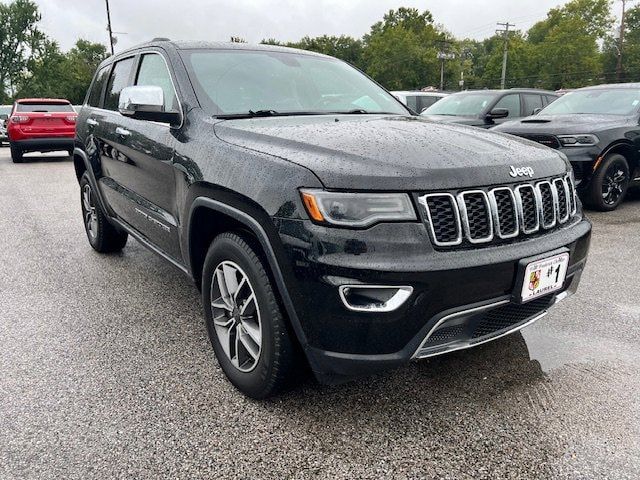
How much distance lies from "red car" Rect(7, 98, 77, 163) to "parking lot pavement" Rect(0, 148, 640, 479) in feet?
35.3

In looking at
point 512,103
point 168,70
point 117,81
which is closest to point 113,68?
point 117,81

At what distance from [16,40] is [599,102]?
66078 millimetres

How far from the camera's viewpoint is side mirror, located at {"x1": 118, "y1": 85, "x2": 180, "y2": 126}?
272 centimetres

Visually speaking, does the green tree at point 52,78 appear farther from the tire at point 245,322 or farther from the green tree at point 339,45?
the tire at point 245,322

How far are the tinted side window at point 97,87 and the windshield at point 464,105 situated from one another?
20.4 feet

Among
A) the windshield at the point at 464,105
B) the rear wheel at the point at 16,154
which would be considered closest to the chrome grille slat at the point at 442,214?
the windshield at the point at 464,105

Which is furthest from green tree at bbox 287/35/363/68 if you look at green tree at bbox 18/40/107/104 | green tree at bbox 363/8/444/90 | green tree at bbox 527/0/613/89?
green tree at bbox 18/40/107/104

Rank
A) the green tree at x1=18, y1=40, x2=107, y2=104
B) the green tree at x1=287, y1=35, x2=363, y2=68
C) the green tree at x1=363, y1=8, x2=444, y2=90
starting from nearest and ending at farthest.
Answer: the green tree at x1=18, y1=40, x2=107, y2=104
the green tree at x1=363, y1=8, x2=444, y2=90
the green tree at x1=287, y1=35, x2=363, y2=68

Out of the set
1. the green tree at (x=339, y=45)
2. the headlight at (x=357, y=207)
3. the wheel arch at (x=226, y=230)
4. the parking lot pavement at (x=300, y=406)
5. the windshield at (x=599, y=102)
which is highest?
the green tree at (x=339, y=45)

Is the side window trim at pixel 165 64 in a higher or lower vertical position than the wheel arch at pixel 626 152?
higher

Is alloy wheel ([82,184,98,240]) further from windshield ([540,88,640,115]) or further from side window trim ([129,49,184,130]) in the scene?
windshield ([540,88,640,115])

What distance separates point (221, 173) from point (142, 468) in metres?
1.24

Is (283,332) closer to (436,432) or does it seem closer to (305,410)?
(305,410)

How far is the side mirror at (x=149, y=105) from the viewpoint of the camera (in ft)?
8.94
